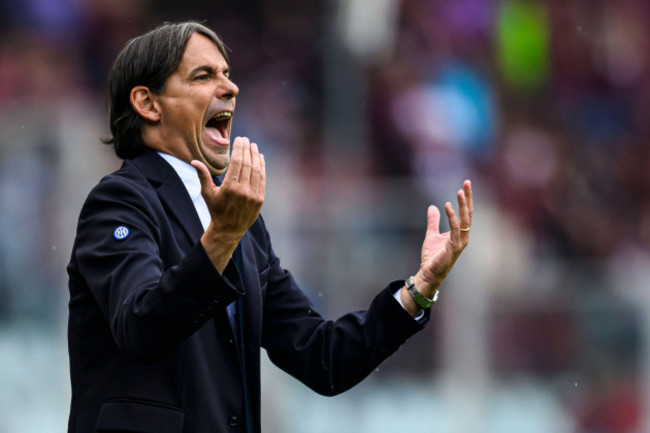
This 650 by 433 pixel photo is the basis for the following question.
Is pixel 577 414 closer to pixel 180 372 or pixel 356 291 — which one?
pixel 356 291

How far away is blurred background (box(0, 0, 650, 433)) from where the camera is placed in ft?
22.6

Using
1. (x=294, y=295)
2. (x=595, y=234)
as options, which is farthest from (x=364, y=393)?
(x=294, y=295)

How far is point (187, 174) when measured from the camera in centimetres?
321

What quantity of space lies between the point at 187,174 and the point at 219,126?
24 centimetres

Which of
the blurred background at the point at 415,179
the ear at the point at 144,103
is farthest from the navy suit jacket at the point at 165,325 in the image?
the blurred background at the point at 415,179

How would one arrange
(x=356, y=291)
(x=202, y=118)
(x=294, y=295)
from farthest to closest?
(x=356, y=291) → (x=294, y=295) → (x=202, y=118)

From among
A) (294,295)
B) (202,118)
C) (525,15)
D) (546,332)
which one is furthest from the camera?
(525,15)

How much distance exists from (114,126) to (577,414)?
525cm

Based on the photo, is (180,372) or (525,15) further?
(525,15)

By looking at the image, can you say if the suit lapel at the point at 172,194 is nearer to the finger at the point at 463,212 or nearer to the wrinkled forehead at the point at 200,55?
the wrinkled forehead at the point at 200,55

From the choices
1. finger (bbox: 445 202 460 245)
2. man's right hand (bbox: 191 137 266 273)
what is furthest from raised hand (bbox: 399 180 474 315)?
man's right hand (bbox: 191 137 266 273)

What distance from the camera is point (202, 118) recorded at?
10.7 feet

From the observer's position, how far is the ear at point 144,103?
326 centimetres

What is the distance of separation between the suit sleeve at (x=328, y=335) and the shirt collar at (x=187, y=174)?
372 mm
